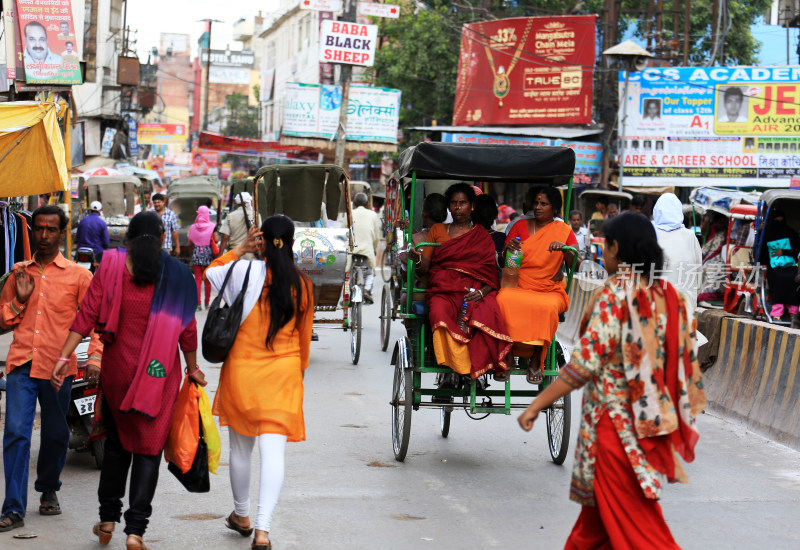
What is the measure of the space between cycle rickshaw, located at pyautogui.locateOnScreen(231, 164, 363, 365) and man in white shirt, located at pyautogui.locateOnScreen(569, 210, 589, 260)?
530 centimetres

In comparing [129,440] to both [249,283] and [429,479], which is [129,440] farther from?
[429,479]

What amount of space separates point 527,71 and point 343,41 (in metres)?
5.44

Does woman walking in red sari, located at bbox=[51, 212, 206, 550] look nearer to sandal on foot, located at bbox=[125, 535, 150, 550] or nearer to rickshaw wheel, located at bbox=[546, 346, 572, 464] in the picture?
sandal on foot, located at bbox=[125, 535, 150, 550]

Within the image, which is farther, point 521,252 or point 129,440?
point 521,252

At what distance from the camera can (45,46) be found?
11.9m

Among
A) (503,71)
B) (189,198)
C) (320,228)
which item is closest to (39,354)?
(320,228)

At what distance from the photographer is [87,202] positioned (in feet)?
94.6

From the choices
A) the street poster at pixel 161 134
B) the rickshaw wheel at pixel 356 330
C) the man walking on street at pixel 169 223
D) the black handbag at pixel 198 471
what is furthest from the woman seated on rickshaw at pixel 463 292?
the street poster at pixel 161 134

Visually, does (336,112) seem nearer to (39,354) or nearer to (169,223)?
(169,223)

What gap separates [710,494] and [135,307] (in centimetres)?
396

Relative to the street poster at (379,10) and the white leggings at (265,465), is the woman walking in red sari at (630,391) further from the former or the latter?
the street poster at (379,10)

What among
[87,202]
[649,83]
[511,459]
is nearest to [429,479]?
[511,459]

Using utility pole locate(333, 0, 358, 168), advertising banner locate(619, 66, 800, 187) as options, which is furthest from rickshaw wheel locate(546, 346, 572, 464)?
utility pole locate(333, 0, 358, 168)

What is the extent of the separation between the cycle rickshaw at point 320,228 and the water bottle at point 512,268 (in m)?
4.43
